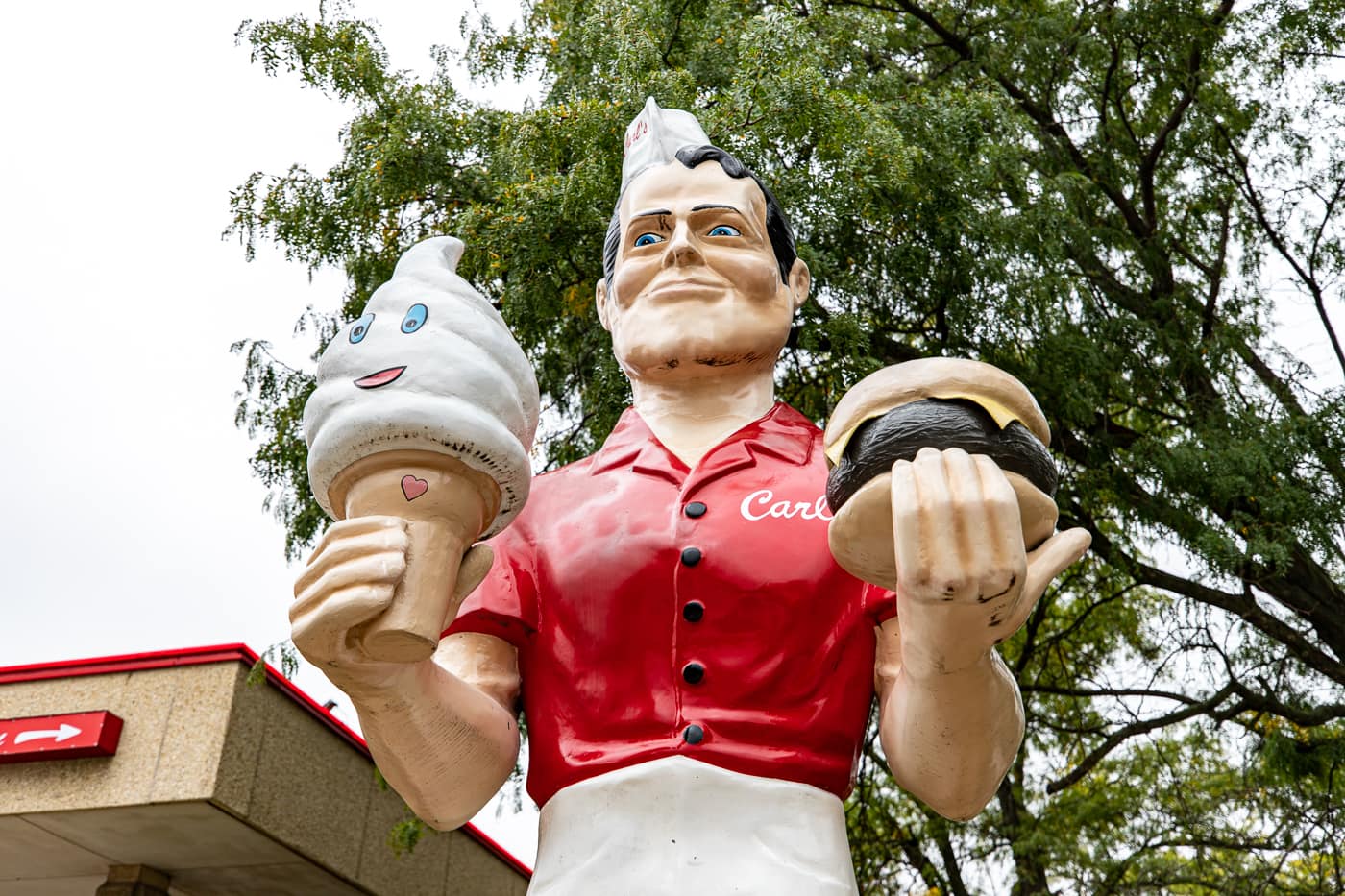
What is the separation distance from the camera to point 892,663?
2.72m

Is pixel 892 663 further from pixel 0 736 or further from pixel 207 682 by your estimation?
pixel 0 736

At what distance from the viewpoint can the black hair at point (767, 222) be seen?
342 cm

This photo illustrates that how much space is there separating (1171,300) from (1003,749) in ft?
17.8

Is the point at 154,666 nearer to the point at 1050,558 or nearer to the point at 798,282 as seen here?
the point at 798,282

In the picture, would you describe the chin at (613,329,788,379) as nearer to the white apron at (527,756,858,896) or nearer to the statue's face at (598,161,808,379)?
the statue's face at (598,161,808,379)

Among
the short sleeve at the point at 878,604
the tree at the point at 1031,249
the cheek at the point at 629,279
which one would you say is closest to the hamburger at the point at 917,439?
the short sleeve at the point at 878,604

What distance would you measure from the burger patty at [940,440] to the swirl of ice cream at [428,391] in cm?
59

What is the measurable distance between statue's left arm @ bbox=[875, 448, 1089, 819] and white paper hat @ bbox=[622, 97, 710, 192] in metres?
1.50

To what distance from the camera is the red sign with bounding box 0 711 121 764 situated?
8844 mm

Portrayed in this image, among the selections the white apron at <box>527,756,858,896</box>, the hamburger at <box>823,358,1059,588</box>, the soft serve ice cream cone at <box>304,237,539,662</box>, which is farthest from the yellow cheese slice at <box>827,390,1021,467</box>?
the white apron at <box>527,756,858,896</box>

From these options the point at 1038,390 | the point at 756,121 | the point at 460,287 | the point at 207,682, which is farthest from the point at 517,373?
the point at 207,682

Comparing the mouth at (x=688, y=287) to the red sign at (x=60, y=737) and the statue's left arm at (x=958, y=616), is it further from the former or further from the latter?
the red sign at (x=60, y=737)

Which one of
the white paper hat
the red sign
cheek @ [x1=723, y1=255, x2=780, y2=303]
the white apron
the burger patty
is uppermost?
the red sign

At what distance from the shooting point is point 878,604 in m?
2.73
